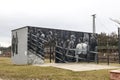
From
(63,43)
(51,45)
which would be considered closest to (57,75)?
(51,45)

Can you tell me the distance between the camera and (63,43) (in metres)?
33.8

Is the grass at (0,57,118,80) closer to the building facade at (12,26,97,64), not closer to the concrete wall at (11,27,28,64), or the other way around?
the building facade at (12,26,97,64)

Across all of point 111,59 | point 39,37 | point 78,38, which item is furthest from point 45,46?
point 111,59

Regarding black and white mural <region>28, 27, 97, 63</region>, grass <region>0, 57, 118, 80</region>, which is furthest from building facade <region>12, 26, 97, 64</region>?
grass <region>0, 57, 118, 80</region>

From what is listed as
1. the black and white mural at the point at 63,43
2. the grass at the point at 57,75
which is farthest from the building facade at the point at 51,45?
the grass at the point at 57,75

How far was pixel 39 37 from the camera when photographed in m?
32.2

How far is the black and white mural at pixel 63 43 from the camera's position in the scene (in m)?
32.1

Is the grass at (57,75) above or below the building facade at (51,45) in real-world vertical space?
below

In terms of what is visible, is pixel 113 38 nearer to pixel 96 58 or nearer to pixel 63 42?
pixel 96 58

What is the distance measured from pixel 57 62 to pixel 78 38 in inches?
184

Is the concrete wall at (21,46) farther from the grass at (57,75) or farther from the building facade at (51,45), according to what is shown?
the grass at (57,75)

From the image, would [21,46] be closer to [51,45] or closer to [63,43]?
[51,45]

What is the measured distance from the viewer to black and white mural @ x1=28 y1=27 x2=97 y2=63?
1265 inches

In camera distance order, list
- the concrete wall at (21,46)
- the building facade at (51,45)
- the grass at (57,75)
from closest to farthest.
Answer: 1. the grass at (57,75)
2. the building facade at (51,45)
3. the concrete wall at (21,46)
